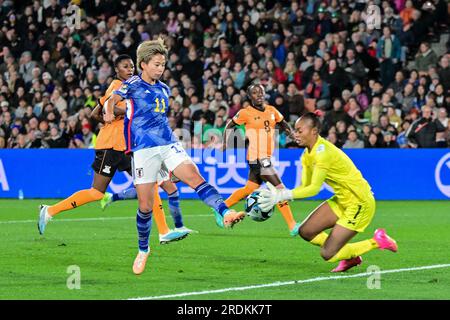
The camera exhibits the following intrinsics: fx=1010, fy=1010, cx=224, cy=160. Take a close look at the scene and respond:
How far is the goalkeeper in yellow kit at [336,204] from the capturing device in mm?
10359

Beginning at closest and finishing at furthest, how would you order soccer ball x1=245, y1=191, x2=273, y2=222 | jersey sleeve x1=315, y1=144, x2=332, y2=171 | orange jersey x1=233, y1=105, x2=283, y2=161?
soccer ball x1=245, y1=191, x2=273, y2=222 < jersey sleeve x1=315, y1=144, x2=332, y2=171 < orange jersey x1=233, y1=105, x2=283, y2=161

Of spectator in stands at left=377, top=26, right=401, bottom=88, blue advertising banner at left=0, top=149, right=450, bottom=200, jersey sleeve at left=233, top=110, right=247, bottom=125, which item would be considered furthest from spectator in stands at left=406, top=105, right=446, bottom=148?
jersey sleeve at left=233, top=110, right=247, bottom=125

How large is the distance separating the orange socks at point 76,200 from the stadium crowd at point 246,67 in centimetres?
728

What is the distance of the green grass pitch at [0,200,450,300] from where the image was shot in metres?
9.18

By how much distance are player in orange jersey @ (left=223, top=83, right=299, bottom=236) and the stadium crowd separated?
4.99 metres

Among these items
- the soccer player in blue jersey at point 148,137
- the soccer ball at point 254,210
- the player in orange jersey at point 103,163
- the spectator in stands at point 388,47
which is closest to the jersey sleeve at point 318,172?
the soccer ball at point 254,210

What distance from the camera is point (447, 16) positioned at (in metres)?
24.7

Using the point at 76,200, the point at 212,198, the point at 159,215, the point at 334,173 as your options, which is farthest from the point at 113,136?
the point at 334,173

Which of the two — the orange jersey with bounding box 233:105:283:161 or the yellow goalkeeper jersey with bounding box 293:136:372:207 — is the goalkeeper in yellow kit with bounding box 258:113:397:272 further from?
the orange jersey with bounding box 233:105:283:161

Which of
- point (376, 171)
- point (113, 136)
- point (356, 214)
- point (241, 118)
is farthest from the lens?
point (376, 171)

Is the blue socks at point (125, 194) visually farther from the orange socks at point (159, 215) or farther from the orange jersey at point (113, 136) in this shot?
the orange socks at point (159, 215)

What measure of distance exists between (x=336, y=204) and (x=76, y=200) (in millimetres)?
4441

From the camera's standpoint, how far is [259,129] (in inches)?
623

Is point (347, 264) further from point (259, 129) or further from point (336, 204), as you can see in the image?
point (259, 129)
